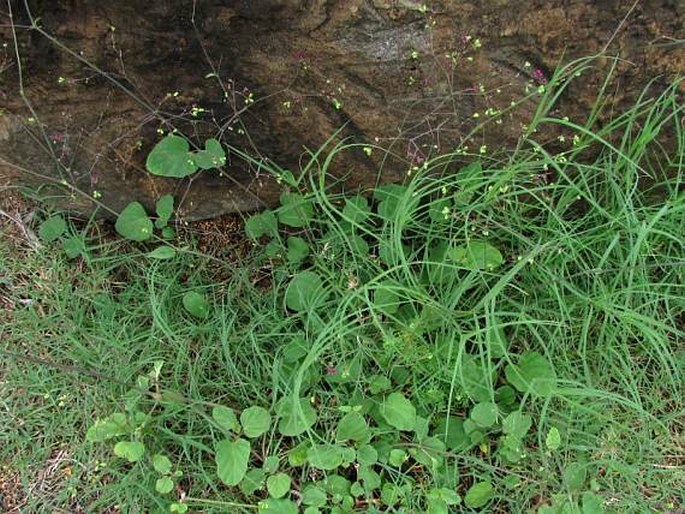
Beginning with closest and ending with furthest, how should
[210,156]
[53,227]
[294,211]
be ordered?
[210,156], [294,211], [53,227]

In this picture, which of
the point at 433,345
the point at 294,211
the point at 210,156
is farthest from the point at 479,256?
the point at 210,156

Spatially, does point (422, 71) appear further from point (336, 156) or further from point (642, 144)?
point (642, 144)

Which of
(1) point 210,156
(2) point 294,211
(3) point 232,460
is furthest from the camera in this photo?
(2) point 294,211

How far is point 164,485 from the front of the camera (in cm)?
156

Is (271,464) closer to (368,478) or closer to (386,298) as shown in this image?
(368,478)

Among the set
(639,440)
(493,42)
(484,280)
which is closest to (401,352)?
(484,280)

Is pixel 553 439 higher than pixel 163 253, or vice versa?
pixel 163 253

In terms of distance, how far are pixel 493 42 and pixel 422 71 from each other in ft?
0.56

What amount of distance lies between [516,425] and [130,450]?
0.90 m

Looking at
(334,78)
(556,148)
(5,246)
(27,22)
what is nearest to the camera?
(27,22)

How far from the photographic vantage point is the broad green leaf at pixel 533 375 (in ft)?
5.19

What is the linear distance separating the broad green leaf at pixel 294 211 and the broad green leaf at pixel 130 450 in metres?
0.65

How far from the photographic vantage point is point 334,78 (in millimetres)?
1604

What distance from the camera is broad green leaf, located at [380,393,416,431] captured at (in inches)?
62.1
